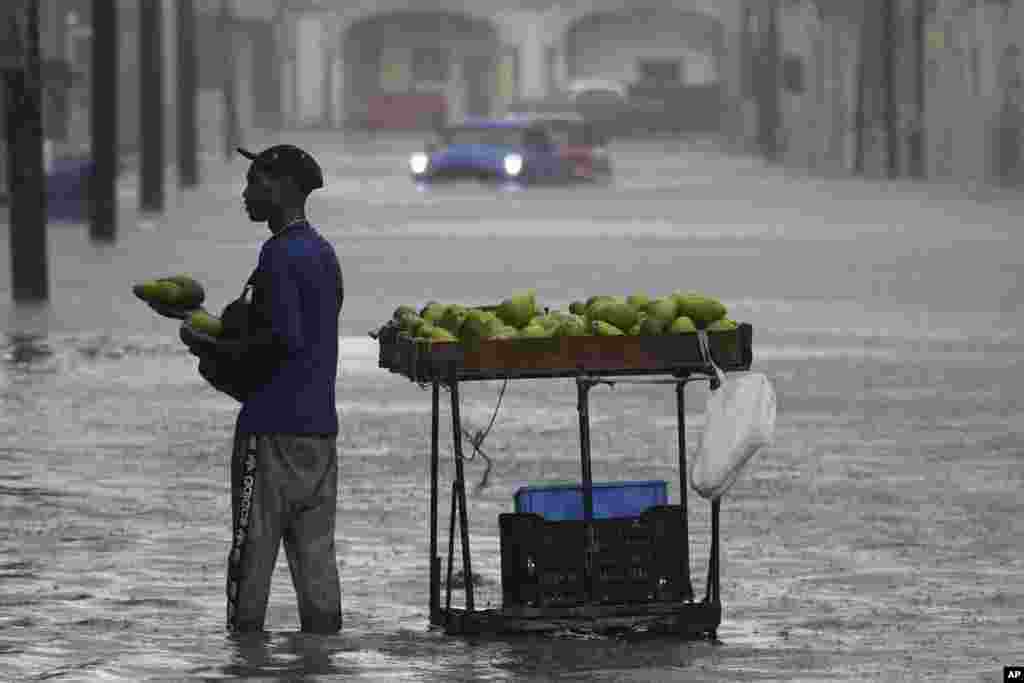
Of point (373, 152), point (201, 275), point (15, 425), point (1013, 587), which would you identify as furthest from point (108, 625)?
point (373, 152)

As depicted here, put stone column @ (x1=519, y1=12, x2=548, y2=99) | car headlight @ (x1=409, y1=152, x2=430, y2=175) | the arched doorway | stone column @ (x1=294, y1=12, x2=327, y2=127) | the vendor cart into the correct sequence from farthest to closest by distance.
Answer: the arched doorway < stone column @ (x1=294, y1=12, x2=327, y2=127) < stone column @ (x1=519, y1=12, x2=548, y2=99) < car headlight @ (x1=409, y1=152, x2=430, y2=175) < the vendor cart

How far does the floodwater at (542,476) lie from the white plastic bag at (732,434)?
520 mm

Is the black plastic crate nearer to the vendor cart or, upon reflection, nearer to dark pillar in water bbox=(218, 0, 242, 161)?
the vendor cart

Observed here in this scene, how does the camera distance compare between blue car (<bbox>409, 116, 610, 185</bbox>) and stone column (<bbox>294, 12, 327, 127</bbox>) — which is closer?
blue car (<bbox>409, 116, 610, 185</bbox>)

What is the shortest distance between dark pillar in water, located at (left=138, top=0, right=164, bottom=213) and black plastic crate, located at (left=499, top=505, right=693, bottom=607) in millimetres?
35899

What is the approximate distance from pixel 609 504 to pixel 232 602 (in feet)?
4.02

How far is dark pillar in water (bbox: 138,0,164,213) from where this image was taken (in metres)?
46.0

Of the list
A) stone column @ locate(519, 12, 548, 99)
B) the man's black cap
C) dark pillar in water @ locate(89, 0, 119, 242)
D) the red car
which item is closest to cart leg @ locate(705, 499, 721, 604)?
the man's black cap

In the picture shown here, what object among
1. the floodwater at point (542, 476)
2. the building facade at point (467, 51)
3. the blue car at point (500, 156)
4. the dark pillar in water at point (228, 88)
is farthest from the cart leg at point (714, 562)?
the building facade at point (467, 51)

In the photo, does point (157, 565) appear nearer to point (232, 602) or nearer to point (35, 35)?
point (232, 602)

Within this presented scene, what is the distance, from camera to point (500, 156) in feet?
190

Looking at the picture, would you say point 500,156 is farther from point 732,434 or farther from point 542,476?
point 732,434

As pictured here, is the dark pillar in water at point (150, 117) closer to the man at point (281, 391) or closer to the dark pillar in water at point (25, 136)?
the dark pillar in water at point (25, 136)

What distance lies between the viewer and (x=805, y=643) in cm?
1008
